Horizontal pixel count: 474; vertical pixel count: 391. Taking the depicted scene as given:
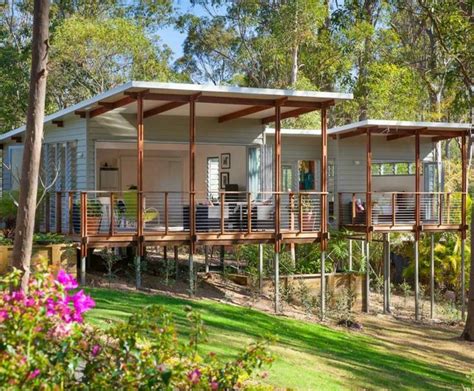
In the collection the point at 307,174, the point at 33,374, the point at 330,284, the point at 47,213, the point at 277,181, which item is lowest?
the point at 330,284

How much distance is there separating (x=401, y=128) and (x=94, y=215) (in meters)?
8.61

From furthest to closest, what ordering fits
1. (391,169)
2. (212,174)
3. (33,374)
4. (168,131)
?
(391,169), (212,174), (168,131), (33,374)

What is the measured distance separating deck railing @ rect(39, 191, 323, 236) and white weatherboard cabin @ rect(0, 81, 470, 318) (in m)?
0.03

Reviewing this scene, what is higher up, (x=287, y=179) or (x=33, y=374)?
(x=287, y=179)

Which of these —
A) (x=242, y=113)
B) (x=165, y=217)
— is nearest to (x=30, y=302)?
(x=165, y=217)

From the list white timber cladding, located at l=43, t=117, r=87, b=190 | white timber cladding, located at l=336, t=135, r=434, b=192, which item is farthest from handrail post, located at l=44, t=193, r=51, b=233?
white timber cladding, located at l=336, t=135, r=434, b=192

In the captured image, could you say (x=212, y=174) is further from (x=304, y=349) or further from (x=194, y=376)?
(x=194, y=376)

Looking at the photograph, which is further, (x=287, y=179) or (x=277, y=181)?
(x=287, y=179)

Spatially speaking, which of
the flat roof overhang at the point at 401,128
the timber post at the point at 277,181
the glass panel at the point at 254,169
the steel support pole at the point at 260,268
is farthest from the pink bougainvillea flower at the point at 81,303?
the flat roof overhang at the point at 401,128

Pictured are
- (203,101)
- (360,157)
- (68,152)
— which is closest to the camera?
(203,101)

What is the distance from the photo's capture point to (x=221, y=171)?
20.7 meters

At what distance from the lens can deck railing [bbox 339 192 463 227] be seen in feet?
64.6

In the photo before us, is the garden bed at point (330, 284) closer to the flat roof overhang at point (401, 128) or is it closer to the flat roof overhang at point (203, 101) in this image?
the flat roof overhang at point (401, 128)

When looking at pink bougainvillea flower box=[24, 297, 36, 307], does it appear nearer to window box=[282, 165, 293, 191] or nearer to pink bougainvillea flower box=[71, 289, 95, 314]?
pink bougainvillea flower box=[71, 289, 95, 314]
